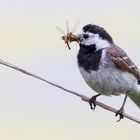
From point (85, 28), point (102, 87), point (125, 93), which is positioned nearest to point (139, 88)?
point (125, 93)

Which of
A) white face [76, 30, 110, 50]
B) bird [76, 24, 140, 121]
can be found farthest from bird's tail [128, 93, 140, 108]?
white face [76, 30, 110, 50]

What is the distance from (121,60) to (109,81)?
20 centimetres

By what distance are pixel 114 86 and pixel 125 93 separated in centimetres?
21

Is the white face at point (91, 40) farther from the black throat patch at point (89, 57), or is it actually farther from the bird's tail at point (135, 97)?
the bird's tail at point (135, 97)

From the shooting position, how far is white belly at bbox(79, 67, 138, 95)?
3.54 meters

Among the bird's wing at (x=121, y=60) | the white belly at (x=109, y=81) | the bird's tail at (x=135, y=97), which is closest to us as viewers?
the white belly at (x=109, y=81)

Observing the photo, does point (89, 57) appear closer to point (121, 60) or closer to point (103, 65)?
point (103, 65)

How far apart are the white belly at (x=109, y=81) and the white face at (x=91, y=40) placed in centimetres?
19

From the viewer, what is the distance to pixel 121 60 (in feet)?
12.1

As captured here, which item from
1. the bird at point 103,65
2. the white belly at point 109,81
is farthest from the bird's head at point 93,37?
the white belly at point 109,81

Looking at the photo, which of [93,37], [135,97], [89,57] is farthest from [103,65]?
[135,97]

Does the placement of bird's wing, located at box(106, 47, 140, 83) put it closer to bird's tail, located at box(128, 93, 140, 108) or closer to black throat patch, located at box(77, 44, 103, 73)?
black throat patch, located at box(77, 44, 103, 73)

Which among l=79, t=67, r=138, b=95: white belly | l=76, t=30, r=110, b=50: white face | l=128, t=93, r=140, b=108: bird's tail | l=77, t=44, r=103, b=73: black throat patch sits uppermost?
l=76, t=30, r=110, b=50: white face

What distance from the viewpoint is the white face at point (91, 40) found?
3.60 metres
